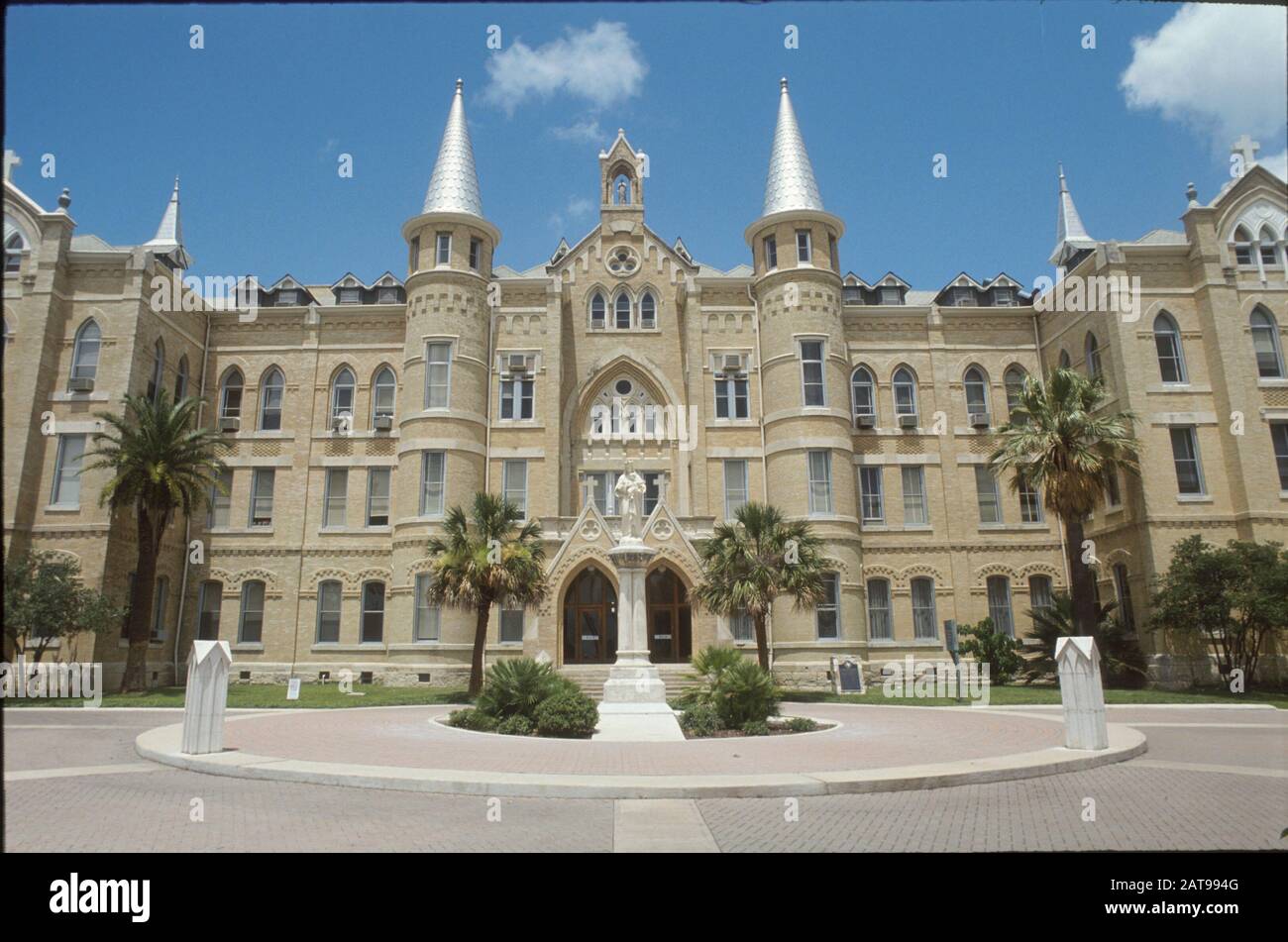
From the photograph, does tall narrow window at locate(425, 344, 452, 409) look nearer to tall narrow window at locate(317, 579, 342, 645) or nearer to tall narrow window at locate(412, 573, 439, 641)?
tall narrow window at locate(412, 573, 439, 641)

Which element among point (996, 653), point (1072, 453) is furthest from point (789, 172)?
point (996, 653)

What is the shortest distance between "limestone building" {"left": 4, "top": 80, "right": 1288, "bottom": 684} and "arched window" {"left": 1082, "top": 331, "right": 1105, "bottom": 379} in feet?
0.46

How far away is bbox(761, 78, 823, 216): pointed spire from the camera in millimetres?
35688

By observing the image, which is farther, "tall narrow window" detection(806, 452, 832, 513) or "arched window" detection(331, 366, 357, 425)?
"arched window" detection(331, 366, 357, 425)

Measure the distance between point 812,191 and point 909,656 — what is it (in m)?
19.7

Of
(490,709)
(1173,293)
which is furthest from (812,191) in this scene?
(490,709)

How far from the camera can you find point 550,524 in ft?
109

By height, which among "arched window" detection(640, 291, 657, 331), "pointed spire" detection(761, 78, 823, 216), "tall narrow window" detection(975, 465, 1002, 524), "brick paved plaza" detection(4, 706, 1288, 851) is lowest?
"brick paved plaza" detection(4, 706, 1288, 851)

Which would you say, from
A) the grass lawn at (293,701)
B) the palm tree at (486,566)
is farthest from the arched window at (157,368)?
the palm tree at (486,566)

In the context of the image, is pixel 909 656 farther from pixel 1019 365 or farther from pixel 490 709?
pixel 490 709

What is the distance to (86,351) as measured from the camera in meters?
31.2

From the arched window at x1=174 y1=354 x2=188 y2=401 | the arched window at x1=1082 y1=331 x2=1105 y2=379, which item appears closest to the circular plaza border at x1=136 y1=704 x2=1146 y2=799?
the arched window at x1=1082 y1=331 x2=1105 y2=379

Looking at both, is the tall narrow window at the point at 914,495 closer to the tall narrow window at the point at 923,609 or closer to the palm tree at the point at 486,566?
the tall narrow window at the point at 923,609
